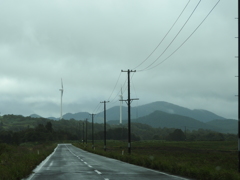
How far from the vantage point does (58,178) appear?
58.7 feet

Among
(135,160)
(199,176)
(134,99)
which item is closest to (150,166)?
(135,160)

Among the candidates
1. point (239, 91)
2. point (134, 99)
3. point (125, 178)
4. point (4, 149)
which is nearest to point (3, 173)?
point (125, 178)

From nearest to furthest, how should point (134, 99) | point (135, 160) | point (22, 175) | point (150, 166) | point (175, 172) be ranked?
1. point (22, 175)
2. point (175, 172)
3. point (150, 166)
4. point (135, 160)
5. point (134, 99)

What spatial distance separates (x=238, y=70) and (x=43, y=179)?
12.1 m

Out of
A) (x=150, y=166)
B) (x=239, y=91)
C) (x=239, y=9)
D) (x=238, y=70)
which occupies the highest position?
(x=239, y=9)

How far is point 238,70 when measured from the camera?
1725 centimetres

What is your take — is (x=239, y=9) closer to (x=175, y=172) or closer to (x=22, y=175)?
(x=175, y=172)

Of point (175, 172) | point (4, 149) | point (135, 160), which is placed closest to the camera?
point (175, 172)

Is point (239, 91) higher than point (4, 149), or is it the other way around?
point (239, 91)

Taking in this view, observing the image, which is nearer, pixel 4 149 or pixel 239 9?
pixel 239 9

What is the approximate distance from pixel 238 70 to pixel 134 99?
3009cm

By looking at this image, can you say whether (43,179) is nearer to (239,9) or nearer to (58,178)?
(58,178)

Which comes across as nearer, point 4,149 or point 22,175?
point 22,175

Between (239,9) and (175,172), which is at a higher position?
(239,9)
